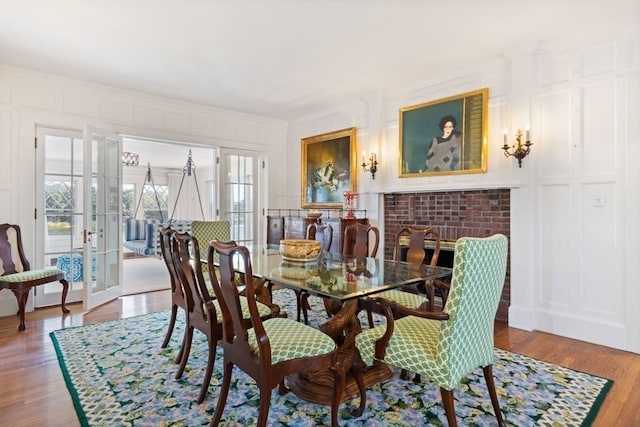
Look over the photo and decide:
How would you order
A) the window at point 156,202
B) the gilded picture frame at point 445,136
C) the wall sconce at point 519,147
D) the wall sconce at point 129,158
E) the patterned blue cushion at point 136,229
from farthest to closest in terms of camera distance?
the window at point 156,202
the patterned blue cushion at point 136,229
the wall sconce at point 129,158
the gilded picture frame at point 445,136
the wall sconce at point 519,147

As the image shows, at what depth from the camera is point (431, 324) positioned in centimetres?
204

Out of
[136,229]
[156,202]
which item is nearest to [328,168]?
[136,229]

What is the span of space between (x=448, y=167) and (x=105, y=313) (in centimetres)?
415

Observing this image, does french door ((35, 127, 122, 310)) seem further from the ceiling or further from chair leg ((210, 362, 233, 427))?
chair leg ((210, 362, 233, 427))

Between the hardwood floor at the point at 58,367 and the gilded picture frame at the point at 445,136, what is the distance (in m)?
1.75

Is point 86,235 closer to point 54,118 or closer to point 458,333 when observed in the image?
point 54,118

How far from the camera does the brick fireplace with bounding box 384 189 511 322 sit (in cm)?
362

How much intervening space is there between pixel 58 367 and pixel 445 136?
13.6ft

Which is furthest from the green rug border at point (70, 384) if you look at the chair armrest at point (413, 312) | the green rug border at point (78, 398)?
the chair armrest at point (413, 312)

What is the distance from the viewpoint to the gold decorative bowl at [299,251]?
2.81m

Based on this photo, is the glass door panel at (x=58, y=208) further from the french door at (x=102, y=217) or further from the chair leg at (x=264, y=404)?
the chair leg at (x=264, y=404)

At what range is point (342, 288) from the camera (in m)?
1.94

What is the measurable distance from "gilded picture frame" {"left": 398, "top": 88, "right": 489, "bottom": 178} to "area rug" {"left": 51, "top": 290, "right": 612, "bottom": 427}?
2.01 meters

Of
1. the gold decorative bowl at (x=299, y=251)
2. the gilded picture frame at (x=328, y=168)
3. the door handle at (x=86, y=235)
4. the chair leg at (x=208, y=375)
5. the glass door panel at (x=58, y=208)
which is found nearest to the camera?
the chair leg at (x=208, y=375)
